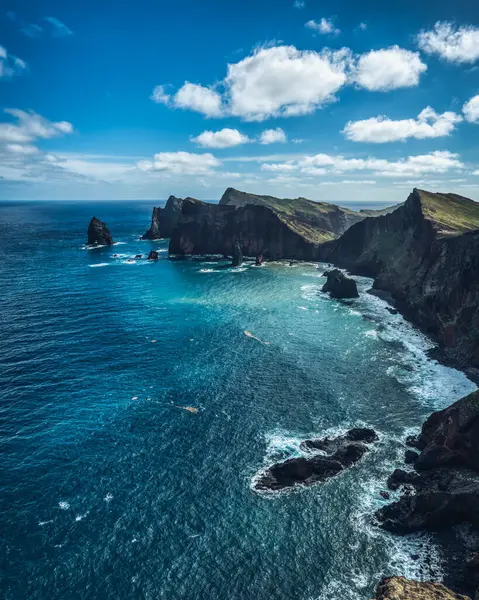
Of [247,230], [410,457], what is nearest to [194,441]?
[410,457]

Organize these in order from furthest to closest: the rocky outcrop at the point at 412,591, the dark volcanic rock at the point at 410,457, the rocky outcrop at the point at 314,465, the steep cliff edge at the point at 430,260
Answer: the steep cliff edge at the point at 430,260 < the dark volcanic rock at the point at 410,457 < the rocky outcrop at the point at 314,465 < the rocky outcrop at the point at 412,591

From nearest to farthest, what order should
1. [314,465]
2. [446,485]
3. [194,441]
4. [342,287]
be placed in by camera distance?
[446,485] → [314,465] → [194,441] → [342,287]

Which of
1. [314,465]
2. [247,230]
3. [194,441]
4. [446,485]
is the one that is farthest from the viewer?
[247,230]

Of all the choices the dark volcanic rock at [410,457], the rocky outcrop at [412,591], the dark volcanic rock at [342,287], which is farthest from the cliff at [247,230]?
the rocky outcrop at [412,591]

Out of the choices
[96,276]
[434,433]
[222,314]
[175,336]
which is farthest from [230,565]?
[96,276]

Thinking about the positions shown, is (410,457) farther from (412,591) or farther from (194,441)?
(194,441)

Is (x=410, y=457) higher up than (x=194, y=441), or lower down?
higher up

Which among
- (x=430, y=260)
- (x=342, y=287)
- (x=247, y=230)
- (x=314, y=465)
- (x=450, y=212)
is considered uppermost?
(x=450, y=212)

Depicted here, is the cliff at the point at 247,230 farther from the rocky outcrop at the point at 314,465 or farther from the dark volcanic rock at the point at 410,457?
the dark volcanic rock at the point at 410,457
